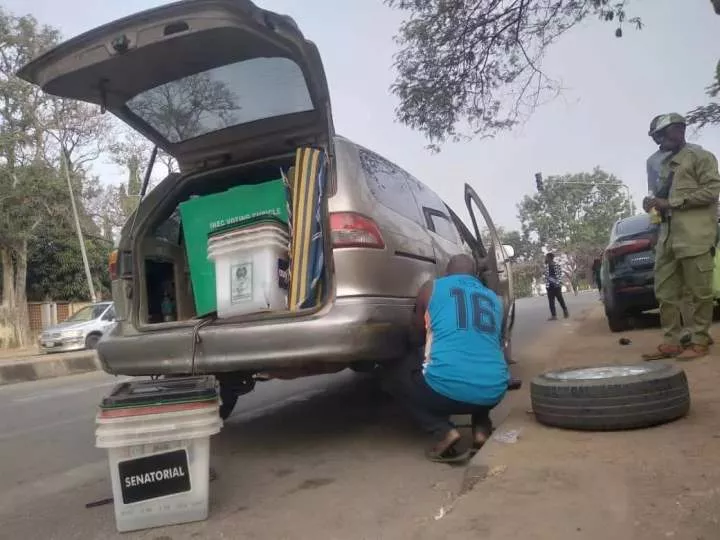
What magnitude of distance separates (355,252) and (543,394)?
4.05 ft

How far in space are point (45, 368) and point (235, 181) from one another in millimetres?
9702

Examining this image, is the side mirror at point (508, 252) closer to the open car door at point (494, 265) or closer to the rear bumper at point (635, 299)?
the open car door at point (494, 265)

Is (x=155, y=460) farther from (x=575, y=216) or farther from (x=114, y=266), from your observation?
(x=575, y=216)

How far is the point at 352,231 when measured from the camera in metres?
3.39

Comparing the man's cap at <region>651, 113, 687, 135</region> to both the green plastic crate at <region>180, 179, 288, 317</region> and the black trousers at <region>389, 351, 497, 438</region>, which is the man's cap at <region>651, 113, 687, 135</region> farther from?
the green plastic crate at <region>180, 179, 288, 317</region>

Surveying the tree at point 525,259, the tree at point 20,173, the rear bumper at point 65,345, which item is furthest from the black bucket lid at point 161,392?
the tree at point 525,259

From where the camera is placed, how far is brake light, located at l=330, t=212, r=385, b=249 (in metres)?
3.37

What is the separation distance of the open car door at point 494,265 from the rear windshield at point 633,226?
2.46 m

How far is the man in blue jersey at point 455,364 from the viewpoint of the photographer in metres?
3.30

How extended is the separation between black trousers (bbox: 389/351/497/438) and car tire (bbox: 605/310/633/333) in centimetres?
496

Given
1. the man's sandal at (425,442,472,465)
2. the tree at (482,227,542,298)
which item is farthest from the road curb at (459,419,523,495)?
the tree at (482,227,542,298)

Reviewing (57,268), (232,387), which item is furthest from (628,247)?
(57,268)

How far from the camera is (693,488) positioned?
222 centimetres

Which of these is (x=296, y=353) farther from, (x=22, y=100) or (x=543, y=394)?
(x=22, y=100)
